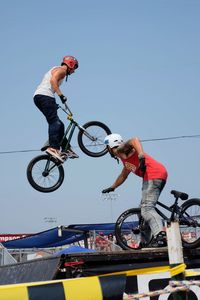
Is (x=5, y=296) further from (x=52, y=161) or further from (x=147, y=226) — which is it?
(x=52, y=161)

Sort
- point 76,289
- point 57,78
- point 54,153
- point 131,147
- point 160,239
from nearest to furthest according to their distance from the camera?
point 76,289 → point 160,239 → point 131,147 → point 57,78 → point 54,153

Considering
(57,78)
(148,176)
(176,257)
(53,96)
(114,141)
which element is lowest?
(176,257)

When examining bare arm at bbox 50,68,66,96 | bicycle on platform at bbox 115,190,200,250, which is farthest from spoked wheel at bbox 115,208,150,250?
bare arm at bbox 50,68,66,96

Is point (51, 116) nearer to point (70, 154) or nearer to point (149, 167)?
point (70, 154)

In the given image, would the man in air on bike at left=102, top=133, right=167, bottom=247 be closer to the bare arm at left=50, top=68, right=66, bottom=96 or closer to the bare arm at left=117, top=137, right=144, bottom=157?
the bare arm at left=117, top=137, right=144, bottom=157

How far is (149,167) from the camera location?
277 inches

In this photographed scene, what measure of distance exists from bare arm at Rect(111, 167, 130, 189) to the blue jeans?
1614 mm

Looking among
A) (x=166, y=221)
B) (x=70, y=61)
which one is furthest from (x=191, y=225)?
(x=70, y=61)

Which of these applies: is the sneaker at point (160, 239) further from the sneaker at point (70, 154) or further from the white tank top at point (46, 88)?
the white tank top at point (46, 88)

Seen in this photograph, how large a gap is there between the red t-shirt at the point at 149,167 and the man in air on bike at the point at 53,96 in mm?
1967

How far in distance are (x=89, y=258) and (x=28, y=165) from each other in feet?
14.0

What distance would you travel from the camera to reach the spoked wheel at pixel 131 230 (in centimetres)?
729

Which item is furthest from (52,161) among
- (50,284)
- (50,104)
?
(50,284)

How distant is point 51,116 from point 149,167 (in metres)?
2.42
